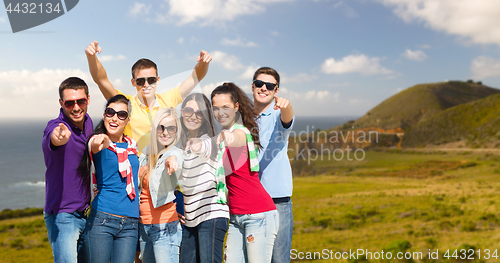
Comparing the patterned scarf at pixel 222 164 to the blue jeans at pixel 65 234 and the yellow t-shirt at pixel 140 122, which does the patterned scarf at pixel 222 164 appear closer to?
the yellow t-shirt at pixel 140 122

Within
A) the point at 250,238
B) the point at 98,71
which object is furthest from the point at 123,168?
the point at 250,238

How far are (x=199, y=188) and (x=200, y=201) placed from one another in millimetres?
149

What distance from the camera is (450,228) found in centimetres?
5031

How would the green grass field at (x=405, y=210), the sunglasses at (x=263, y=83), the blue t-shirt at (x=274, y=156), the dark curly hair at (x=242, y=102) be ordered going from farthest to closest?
1. the green grass field at (x=405, y=210)
2. the sunglasses at (x=263, y=83)
3. the blue t-shirt at (x=274, y=156)
4. the dark curly hair at (x=242, y=102)

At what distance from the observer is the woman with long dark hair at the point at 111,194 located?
138 inches

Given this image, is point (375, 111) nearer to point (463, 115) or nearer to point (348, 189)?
point (463, 115)

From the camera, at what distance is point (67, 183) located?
362 cm

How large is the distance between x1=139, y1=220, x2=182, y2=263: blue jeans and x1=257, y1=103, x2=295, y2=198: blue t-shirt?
4.28ft

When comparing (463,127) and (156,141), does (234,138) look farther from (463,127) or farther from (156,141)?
(463,127)

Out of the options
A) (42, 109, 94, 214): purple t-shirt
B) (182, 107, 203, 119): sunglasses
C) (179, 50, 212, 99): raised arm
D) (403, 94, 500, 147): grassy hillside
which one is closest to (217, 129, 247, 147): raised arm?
(182, 107, 203, 119): sunglasses

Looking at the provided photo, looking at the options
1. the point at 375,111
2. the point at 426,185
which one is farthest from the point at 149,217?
the point at 375,111

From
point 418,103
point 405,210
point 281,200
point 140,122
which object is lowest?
point 405,210

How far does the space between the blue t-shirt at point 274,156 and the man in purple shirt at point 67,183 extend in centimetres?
219

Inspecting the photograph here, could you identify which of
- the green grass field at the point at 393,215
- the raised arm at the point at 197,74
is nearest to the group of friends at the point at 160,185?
the raised arm at the point at 197,74
